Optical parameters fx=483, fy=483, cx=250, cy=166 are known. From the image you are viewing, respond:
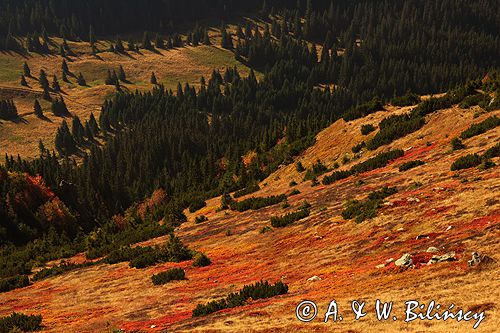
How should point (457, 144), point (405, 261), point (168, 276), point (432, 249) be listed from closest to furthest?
point (405, 261)
point (432, 249)
point (168, 276)
point (457, 144)


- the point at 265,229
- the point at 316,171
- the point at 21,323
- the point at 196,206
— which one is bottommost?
the point at 196,206

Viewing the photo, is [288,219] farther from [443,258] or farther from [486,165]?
[443,258]

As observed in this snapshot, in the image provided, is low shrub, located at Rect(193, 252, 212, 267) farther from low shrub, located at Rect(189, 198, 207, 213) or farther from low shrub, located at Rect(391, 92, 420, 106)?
low shrub, located at Rect(391, 92, 420, 106)

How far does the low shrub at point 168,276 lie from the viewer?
29.6 meters

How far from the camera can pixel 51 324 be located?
24.9 m

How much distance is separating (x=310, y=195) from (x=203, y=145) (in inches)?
5367

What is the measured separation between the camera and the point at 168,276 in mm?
29859

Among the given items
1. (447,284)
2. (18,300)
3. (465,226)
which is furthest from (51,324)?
(465,226)

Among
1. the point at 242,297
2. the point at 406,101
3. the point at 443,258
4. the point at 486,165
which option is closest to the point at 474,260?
the point at 443,258

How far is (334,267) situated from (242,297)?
15.4 feet

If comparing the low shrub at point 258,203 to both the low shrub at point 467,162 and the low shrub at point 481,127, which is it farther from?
the low shrub at point 467,162

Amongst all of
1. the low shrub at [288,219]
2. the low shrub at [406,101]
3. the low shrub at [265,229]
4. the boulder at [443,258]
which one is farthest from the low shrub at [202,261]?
the low shrub at [406,101]

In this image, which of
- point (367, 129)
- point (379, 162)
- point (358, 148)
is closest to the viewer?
point (379, 162)

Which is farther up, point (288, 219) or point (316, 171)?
point (288, 219)
